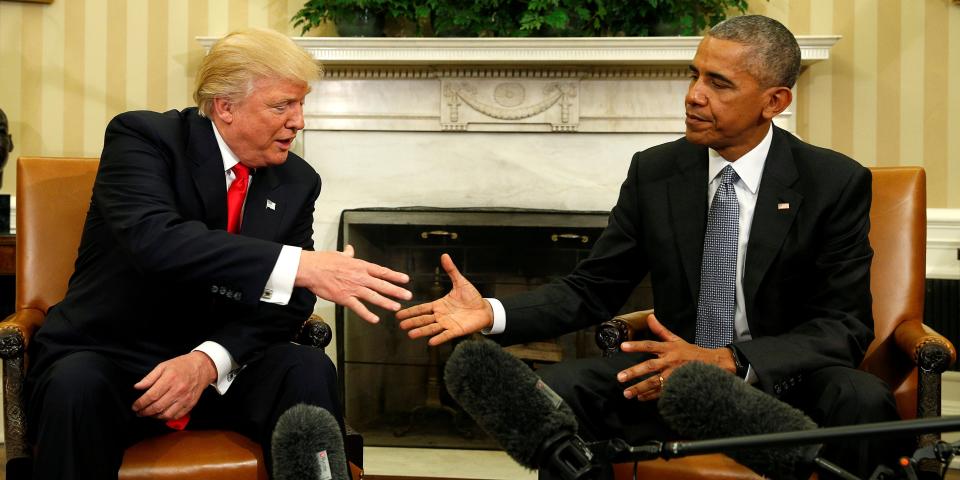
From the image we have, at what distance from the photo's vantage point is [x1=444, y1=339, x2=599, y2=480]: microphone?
1008 mm

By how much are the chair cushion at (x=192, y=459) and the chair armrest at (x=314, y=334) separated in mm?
451

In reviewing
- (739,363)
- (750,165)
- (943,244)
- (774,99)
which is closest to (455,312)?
(739,363)

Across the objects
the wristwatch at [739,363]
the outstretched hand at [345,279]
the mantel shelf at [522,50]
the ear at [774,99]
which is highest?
the mantel shelf at [522,50]

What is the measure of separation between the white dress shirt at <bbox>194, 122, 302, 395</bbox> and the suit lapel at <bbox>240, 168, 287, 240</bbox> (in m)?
0.03

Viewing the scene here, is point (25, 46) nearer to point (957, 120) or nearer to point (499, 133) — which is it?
point (499, 133)

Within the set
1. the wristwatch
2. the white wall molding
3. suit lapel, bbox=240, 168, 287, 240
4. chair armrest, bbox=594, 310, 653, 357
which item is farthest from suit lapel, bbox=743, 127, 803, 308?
the white wall molding

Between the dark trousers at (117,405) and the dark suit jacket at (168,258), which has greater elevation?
the dark suit jacket at (168,258)

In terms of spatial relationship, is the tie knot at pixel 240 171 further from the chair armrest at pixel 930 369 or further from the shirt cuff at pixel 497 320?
the chair armrest at pixel 930 369

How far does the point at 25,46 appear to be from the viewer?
14.0 feet

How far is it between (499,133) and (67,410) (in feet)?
8.14

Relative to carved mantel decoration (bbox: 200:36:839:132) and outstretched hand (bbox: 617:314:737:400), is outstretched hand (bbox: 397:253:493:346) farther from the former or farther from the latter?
carved mantel decoration (bbox: 200:36:839:132)

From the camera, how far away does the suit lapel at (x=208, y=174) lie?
2.32 metres

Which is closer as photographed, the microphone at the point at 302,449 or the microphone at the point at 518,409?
the microphone at the point at 518,409

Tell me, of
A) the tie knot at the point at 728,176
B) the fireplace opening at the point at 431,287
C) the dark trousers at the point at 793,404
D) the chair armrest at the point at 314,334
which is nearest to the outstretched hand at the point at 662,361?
the dark trousers at the point at 793,404
